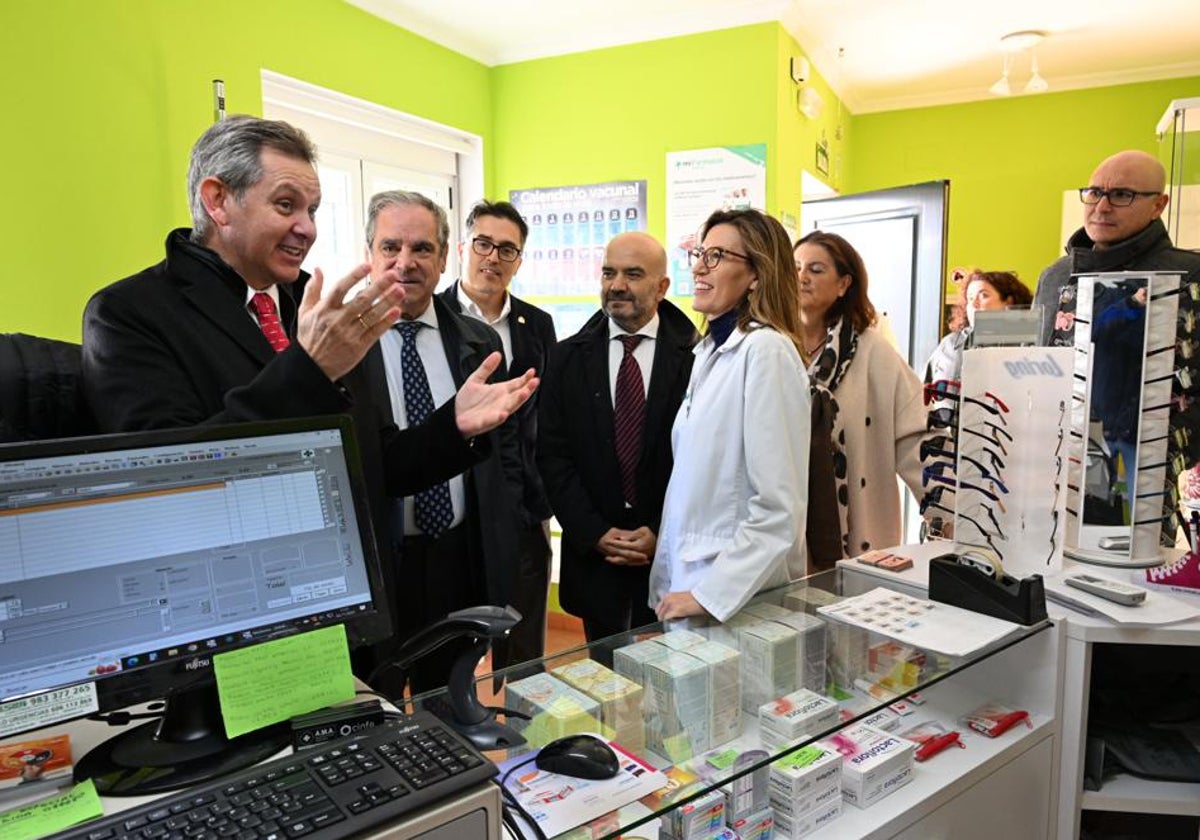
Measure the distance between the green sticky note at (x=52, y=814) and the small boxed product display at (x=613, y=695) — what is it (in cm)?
52

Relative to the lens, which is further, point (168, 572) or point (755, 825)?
point (755, 825)

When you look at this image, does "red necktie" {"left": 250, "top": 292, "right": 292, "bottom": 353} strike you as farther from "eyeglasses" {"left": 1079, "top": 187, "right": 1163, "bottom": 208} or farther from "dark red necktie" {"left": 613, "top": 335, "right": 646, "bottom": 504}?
"eyeglasses" {"left": 1079, "top": 187, "right": 1163, "bottom": 208}

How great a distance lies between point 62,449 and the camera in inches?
29.0

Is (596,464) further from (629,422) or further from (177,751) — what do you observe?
(177,751)

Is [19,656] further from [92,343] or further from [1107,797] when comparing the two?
[1107,797]

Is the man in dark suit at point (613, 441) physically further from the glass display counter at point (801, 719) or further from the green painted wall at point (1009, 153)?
the green painted wall at point (1009, 153)

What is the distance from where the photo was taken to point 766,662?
44.8 inches

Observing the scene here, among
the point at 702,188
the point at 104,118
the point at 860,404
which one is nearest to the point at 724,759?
the point at 860,404

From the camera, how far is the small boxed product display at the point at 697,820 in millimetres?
1000

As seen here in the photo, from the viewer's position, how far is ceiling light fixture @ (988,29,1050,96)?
4.18 metres

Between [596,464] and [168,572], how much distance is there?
4.73 feet

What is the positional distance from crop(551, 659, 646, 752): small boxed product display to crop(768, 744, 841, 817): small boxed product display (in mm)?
215

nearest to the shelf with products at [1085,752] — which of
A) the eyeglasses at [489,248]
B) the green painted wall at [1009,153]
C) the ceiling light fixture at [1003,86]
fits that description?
the eyeglasses at [489,248]

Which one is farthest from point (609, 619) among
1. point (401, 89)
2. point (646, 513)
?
point (401, 89)
